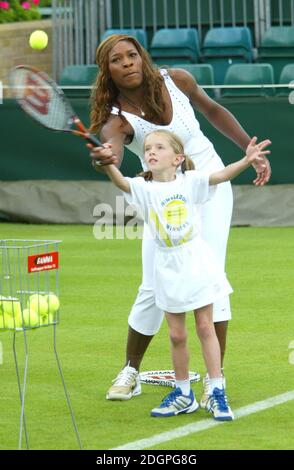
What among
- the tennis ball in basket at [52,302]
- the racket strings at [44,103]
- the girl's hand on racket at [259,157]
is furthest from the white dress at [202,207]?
the tennis ball in basket at [52,302]

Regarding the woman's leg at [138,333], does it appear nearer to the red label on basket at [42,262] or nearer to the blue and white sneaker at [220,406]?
the blue and white sneaker at [220,406]

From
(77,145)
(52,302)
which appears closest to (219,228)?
(52,302)

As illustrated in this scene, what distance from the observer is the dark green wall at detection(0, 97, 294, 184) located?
1315 cm

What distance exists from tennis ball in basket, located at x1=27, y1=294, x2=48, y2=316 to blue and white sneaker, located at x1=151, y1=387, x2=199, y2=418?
34.9 inches

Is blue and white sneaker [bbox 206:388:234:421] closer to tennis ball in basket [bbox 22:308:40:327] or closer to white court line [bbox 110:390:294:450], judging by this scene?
white court line [bbox 110:390:294:450]

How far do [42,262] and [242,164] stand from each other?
1.06 meters

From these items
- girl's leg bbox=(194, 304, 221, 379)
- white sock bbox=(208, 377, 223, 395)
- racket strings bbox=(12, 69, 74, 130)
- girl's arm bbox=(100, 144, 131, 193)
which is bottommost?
white sock bbox=(208, 377, 223, 395)

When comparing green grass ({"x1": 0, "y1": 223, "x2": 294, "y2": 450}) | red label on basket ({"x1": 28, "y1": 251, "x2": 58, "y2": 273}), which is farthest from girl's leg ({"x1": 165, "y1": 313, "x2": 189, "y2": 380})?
red label on basket ({"x1": 28, "y1": 251, "x2": 58, "y2": 273})

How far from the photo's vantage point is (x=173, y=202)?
5812 mm

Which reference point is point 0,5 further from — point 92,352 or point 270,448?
point 270,448

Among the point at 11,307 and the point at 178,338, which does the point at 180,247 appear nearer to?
the point at 178,338

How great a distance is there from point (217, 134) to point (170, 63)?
364cm

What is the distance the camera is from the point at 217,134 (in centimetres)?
1326

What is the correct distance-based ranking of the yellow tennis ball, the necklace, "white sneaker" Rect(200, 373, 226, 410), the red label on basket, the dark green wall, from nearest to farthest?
the red label on basket < the yellow tennis ball < "white sneaker" Rect(200, 373, 226, 410) < the necklace < the dark green wall
